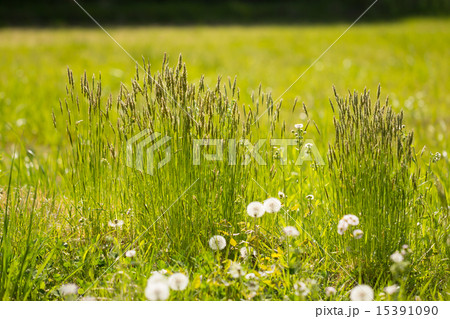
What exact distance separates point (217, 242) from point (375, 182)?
72cm

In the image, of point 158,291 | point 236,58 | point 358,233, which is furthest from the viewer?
point 236,58

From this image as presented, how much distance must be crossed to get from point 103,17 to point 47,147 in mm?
14824

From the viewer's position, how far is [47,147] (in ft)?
15.4

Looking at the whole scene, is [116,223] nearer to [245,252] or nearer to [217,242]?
[217,242]

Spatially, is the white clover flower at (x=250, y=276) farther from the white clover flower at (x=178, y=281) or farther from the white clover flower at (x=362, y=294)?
the white clover flower at (x=362, y=294)

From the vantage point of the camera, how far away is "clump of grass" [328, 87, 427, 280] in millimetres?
2074

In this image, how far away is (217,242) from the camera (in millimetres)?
2062

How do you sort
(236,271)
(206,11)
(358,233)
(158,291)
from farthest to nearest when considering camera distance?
(206,11)
(358,233)
(236,271)
(158,291)

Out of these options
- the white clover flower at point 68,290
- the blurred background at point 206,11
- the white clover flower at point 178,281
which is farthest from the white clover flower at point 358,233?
the blurred background at point 206,11

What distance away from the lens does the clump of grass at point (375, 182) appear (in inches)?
81.7

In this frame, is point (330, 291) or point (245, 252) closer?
point (330, 291)

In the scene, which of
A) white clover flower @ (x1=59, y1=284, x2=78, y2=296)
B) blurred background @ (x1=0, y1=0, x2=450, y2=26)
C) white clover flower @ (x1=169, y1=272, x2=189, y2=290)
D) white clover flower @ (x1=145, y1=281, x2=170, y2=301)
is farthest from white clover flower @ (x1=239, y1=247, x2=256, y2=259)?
blurred background @ (x1=0, y1=0, x2=450, y2=26)

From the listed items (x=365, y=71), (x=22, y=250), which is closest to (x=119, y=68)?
(x=365, y=71)

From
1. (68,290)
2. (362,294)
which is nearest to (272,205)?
(362,294)
